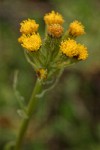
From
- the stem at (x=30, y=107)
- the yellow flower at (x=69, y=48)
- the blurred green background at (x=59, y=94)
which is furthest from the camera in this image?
the blurred green background at (x=59, y=94)

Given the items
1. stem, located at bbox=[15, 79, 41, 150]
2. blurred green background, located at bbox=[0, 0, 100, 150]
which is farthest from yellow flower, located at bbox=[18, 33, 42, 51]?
blurred green background, located at bbox=[0, 0, 100, 150]

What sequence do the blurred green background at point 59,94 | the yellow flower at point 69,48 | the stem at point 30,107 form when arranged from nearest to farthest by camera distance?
the yellow flower at point 69,48 → the stem at point 30,107 → the blurred green background at point 59,94

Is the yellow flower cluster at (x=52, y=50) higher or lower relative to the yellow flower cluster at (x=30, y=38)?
lower

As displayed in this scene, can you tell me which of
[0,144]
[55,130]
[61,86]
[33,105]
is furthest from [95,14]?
[33,105]

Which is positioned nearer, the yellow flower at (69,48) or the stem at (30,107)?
the yellow flower at (69,48)

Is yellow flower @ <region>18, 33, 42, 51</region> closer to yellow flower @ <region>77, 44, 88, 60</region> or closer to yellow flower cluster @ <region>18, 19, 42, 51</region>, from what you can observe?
yellow flower cluster @ <region>18, 19, 42, 51</region>

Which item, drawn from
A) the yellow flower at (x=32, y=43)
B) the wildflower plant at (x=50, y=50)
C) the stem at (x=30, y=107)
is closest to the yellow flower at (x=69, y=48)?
the wildflower plant at (x=50, y=50)

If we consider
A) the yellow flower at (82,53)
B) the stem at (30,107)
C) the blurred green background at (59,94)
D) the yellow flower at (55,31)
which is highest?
the yellow flower at (55,31)

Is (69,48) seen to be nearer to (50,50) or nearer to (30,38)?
(50,50)

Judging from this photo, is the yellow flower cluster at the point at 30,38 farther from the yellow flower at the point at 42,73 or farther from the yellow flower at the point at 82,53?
the yellow flower at the point at 82,53

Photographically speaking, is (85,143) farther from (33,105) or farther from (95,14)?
(95,14)
